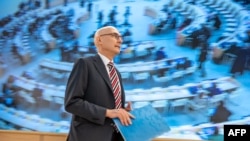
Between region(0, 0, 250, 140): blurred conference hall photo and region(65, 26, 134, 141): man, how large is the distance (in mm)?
1354

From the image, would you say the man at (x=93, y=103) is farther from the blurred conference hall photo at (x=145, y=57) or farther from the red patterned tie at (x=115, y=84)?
the blurred conference hall photo at (x=145, y=57)

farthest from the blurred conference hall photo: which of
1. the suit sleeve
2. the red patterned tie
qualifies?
the suit sleeve

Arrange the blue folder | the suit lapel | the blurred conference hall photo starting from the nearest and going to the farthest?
the blue folder
the suit lapel
the blurred conference hall photo

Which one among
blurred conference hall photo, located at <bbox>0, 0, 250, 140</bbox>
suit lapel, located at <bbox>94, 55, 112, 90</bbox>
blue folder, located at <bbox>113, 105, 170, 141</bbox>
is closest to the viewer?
blue folder, located at <bbox>113, 105, 170, 141</bbox>

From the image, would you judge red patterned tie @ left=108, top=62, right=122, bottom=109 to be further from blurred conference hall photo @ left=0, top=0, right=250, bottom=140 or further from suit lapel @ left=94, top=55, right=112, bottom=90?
blurred conference hall photo @ left=0, top=0, right=250, bottom=140

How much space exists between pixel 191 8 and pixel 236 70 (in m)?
0.60

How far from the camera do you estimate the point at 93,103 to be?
1469mm

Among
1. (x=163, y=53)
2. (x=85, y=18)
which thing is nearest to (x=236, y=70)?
(x=163, y=53)

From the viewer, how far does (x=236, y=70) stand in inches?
106

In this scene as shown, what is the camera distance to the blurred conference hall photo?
2.72 meters

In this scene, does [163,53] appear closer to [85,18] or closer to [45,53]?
Answer: [85,18]

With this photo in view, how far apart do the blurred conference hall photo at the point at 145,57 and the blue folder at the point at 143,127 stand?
1370 millimetres

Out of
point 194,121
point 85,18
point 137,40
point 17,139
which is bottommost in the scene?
point 17,139

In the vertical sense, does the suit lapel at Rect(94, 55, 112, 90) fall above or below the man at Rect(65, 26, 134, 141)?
above
